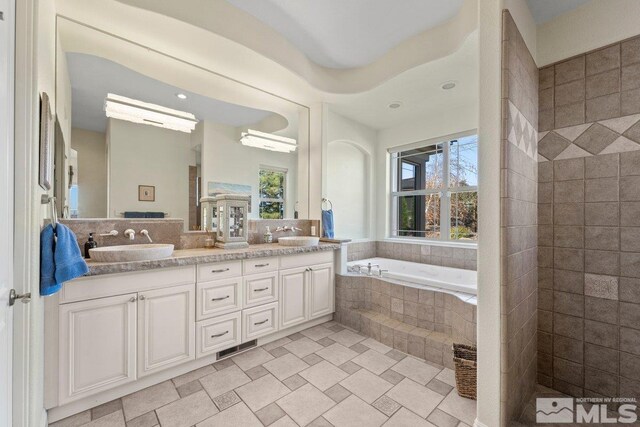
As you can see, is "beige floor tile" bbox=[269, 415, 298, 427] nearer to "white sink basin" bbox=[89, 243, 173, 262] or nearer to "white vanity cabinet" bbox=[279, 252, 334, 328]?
"white vanity cabinet" bbox=[279, 252, 334, 328]

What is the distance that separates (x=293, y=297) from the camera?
8.74ft

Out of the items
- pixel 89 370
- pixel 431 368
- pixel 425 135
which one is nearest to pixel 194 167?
pixel 89 370

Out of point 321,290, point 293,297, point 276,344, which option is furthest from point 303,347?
→ point 321,290

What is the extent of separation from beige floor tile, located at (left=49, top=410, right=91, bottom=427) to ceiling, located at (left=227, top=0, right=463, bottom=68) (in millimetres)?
3042

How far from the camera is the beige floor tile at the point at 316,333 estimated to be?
8.71ft

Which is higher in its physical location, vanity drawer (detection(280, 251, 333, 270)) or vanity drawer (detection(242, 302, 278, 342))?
vanity drawer (detection(280, 251, 333, 270))

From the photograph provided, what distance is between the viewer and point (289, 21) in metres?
2.35

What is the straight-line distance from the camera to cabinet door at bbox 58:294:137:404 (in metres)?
1.55

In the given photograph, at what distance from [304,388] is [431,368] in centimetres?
103

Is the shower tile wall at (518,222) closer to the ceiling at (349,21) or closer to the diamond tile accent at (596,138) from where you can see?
the diamond tile accent at (596,138)

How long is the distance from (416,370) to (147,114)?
3111 millimetres

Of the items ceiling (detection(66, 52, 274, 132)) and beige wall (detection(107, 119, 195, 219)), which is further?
beige wall (detection(107, 119, 195, 219))

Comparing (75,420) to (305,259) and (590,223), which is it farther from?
(590,223)

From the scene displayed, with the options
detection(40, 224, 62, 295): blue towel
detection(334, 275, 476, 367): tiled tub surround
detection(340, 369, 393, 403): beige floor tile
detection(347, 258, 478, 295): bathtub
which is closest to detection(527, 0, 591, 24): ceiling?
detection(347, 258, 478, 295): bathtub
